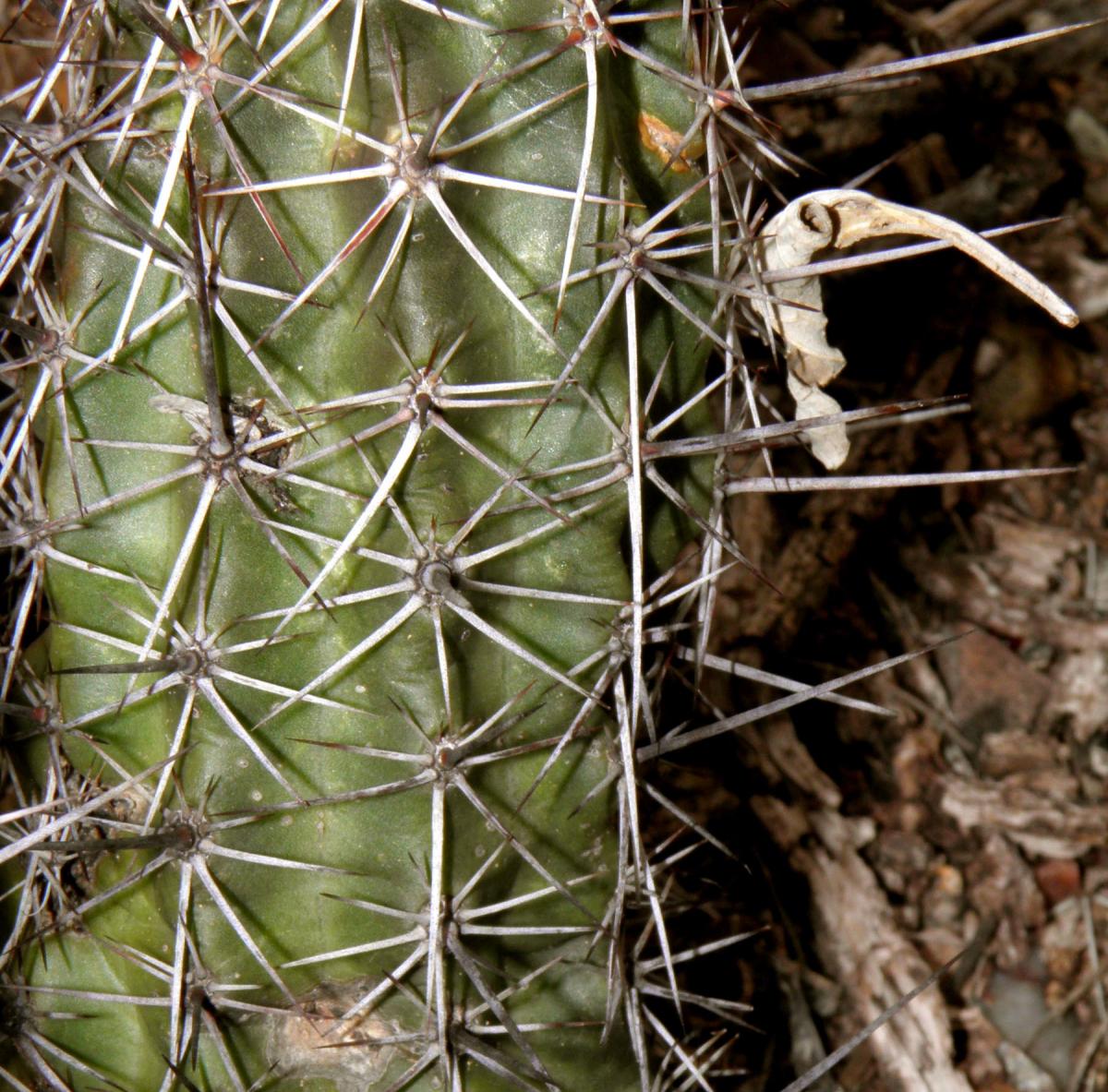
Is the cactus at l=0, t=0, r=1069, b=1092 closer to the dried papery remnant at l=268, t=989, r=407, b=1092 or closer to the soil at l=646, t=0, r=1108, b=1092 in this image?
the dried papery remnant at l=268, t=989, r=407, b=1092

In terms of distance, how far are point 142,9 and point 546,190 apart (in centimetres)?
43

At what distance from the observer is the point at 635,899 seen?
1.52m

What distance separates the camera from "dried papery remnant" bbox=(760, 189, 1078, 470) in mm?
1323

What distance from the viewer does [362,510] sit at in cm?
129

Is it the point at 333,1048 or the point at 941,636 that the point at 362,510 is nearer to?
the point at 333,1048

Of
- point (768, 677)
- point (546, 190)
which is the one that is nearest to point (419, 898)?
point (768, 677)

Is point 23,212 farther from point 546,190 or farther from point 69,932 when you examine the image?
point 69,932

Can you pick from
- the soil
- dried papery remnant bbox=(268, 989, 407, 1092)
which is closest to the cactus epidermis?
dried papery remnant bbox=(268, 989, 407, 1092)

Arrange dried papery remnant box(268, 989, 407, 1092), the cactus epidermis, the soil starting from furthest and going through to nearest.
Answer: the soil, dried papery remnant box(268, 989, 407, 1092), the cactus epidermis

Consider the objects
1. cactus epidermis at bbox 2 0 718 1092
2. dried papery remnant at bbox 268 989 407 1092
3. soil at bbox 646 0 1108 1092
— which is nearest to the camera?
cactus epidermis at bbox 2 0 718 1092

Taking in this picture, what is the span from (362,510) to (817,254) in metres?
0.65

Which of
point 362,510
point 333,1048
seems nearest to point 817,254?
point 362,510

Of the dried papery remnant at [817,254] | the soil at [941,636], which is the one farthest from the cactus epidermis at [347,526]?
the soil at [941,636]

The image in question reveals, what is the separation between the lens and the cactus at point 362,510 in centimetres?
124
